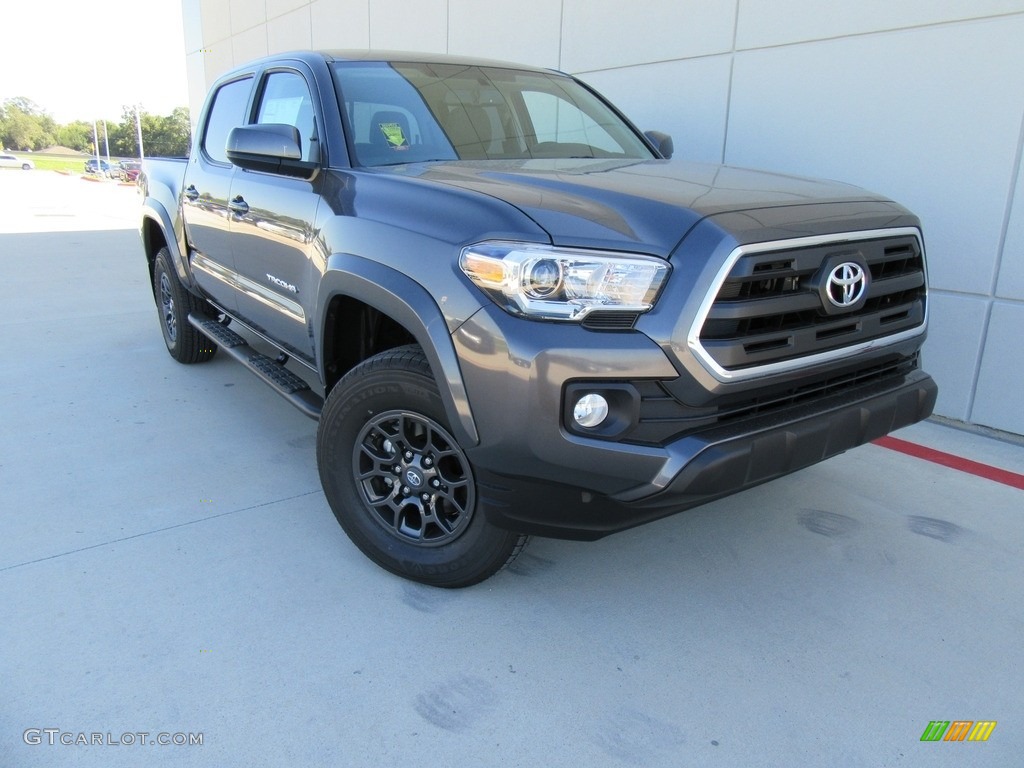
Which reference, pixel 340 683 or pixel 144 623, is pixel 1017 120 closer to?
pixel 340 683

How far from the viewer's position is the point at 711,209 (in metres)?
2.30

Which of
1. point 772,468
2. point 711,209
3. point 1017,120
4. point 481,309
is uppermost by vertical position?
point 1017,120

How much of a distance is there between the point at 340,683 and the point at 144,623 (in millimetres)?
761

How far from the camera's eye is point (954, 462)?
13.1ft

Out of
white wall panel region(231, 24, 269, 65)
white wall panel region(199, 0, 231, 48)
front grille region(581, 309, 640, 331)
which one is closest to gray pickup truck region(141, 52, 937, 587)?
front grille region(581, 309, 640, 331)

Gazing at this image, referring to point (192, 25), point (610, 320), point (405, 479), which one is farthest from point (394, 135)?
point (192, 25)

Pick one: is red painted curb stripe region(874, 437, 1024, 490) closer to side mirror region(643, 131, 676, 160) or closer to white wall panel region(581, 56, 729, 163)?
side mirror region(643, 131, 676, 160)

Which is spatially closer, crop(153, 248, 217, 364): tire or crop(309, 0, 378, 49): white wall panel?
crop(153, 248, 217, 364): tire

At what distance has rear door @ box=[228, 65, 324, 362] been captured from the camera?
316 centimetres

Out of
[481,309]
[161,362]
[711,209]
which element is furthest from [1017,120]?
[161,362]

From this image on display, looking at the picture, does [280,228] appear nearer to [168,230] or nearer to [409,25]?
[168,230]

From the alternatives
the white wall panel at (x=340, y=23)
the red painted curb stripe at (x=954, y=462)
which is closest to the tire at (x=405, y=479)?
the red painted curb stripe at (x=954, y=462)

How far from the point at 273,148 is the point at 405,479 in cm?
140

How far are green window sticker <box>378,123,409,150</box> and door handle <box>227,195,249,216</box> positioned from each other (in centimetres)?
93
